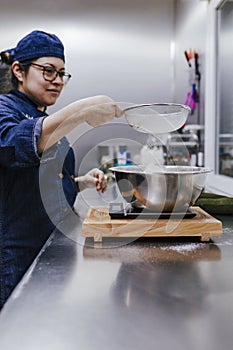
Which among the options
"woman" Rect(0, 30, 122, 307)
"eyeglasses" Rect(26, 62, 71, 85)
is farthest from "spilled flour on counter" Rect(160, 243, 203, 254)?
"eyeglasses" Rect(26, 62, 71, 85)

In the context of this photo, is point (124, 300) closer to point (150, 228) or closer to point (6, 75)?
point (150, 228)

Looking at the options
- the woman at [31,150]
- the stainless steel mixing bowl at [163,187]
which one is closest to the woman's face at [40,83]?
the woman at [31,150]

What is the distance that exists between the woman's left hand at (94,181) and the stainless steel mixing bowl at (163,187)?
0.31m

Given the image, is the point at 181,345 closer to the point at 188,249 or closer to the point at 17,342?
the point at 17,342

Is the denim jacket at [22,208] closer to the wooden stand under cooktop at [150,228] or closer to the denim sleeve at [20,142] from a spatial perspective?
the denim sleeve at [20,142]

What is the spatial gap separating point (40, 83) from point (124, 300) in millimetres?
659

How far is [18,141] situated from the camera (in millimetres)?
758

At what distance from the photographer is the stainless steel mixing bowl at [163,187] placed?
0.76 m

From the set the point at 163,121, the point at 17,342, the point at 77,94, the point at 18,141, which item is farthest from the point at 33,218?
the point at 77,94

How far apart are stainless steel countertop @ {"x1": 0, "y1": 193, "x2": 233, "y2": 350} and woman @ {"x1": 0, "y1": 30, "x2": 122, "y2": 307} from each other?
0.71 feet

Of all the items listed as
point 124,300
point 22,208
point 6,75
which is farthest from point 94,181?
point 124,300

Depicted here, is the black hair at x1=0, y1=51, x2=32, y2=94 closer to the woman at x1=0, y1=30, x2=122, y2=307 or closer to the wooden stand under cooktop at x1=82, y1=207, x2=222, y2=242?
the woman at x1=0, y1=30, x2=122, y2=307

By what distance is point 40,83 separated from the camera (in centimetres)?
97

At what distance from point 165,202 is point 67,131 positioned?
0.25 meters
